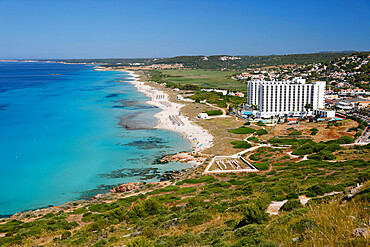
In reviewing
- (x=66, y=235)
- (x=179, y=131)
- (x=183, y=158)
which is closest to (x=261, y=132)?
(x=179, y=131)

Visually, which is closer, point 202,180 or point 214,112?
point 202,180

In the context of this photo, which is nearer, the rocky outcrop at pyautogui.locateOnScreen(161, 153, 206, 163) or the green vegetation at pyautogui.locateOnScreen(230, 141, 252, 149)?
the rocky outcrop at pyautogui.locateOnScreen(161, 153, 206, 163)

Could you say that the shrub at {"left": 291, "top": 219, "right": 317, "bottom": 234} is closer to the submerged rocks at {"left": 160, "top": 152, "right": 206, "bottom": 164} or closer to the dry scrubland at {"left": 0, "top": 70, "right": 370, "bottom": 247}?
the dry scrubland at {"left": 0, "top": 70, "right": 370, "bottom": 247}

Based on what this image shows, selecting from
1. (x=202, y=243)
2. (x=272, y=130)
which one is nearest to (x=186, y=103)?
(x=272, y=130)

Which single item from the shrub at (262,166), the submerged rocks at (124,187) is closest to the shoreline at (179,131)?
the submerged rocks at (124,187)

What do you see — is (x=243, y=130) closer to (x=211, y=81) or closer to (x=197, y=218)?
(x=197, y=218)

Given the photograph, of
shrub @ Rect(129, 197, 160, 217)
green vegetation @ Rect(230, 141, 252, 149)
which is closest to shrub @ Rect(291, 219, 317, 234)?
shrub @ Rect(129, 197, 160, 217)

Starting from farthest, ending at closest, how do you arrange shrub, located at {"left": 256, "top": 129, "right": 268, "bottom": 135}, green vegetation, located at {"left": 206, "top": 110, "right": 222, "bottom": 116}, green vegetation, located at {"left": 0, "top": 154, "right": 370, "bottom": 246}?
1. green vegetation, located at {"left": 206, "top": 110, "right": 222, "bottom": 116}
2. shrub, located at {"left": 256, "top": 129, "right": 268, "bottom": 135}
3. green vegetation, located at {"left": 0, "top": 154, "right": 370, "bottom": 246}

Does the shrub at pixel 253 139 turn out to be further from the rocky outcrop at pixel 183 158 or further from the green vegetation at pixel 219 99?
the green vegetation at pixel 219 99
